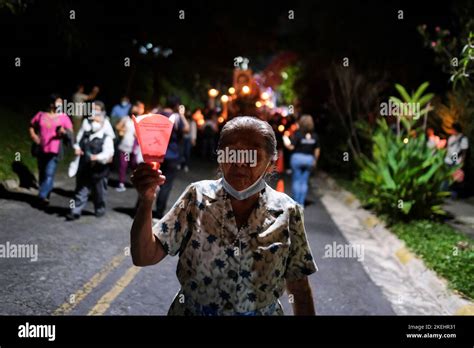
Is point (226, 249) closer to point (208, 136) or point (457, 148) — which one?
point (457, 148)

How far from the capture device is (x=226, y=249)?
2.24m

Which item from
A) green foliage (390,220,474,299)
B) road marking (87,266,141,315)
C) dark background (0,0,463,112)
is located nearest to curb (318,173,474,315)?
green foliage (390,220,474,299)

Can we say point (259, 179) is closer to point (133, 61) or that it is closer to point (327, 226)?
point (327, 226)

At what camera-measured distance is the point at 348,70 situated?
17.7 meters

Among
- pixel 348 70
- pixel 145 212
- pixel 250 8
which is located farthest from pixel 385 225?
pixel 250 8

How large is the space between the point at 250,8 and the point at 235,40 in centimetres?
233

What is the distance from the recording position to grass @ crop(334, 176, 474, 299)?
6145 mm

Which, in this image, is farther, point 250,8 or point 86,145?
point 250,8

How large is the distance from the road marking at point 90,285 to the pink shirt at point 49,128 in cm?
307

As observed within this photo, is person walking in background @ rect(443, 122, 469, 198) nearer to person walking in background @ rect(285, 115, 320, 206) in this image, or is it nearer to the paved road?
person walking in background @ rect(285, 115, 320, 206)

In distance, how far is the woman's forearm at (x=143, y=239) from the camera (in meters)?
2.10

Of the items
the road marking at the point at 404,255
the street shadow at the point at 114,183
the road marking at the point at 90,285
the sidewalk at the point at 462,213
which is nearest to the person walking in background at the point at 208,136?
the street shadow at the point at 114,183

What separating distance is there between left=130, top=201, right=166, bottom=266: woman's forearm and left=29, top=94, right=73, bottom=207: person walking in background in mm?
7134
